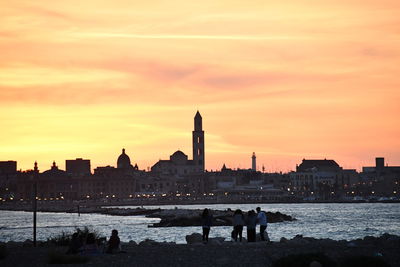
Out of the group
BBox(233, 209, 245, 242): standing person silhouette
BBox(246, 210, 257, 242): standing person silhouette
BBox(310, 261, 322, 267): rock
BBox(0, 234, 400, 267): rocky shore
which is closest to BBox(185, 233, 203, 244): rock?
BBox(0, 234, 400, 267): rocky shore

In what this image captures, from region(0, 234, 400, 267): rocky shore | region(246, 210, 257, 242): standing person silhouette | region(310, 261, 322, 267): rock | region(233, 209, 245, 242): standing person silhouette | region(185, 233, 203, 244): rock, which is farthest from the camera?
region(185, 233, 203, 244): rock

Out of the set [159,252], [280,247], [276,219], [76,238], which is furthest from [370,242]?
[276,219]

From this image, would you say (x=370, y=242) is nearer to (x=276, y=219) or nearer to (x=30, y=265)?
(x=30, y=265)

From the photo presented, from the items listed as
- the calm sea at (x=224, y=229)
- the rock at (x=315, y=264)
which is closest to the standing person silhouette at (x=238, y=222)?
the rock at (x=315, y=264)

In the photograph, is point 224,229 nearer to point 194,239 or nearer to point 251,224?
point 194,239

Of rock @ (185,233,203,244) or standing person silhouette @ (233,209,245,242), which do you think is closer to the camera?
standing person silhouette @ (233,209,245,242)

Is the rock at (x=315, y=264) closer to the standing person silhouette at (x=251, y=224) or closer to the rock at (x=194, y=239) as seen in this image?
the standing person silhouette at (x=251, y=224)

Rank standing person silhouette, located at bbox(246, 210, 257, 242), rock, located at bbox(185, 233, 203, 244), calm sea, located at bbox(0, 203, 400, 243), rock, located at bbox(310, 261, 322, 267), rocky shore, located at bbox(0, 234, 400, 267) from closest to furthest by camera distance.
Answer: rock, located at bbox(310, 261, 322, 267), rocky shore, located at bbox(0, 234, 400, 267), standing person silhouette, located at bbox(246, 210, 257, 242), rock, located at bbox(185, 233, 203, 244), calm sea, located at bbox(0, 203, 400, 243)

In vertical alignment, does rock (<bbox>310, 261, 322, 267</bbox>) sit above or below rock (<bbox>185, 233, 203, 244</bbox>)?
below

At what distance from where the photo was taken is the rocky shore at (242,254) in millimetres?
26362

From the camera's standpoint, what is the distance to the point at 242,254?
1226 inches

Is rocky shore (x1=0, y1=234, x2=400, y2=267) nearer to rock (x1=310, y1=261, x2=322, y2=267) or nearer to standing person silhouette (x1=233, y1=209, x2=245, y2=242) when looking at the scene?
rock (x1=310, y1=261, x2=322, y2=267)

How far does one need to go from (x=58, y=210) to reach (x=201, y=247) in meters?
163

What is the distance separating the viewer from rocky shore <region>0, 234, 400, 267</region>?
26362mm
